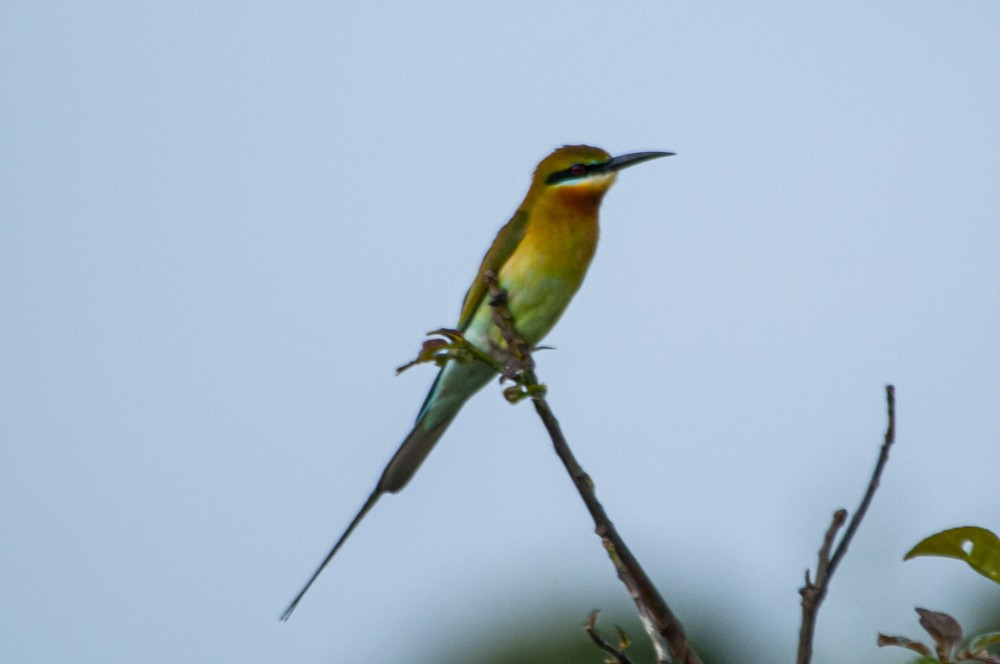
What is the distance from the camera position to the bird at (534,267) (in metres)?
3.23

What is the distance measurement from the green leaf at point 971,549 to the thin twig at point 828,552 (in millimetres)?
110

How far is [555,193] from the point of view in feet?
11.2

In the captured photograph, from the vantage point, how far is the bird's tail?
10.3ft

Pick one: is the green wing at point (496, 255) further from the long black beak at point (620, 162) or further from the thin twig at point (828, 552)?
the thin twig at point (828, 552)

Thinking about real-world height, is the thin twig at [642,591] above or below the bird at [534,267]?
below

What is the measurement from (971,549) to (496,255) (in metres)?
2.03

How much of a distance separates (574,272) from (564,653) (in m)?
3.94

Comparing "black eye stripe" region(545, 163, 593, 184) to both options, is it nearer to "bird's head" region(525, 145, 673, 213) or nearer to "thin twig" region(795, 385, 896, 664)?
"bird's head" region(525, 145, 673, 213)

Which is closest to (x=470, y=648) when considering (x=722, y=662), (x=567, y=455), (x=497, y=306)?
(x=722, y=662)

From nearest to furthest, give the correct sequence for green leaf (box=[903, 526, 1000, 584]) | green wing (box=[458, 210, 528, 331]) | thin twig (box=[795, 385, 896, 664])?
thin twig (box=[795, 385, 896, 664]) → green leaf (box=[903, 526, 1000, 584]) → green wing (box=[458, 210, 528, 331])

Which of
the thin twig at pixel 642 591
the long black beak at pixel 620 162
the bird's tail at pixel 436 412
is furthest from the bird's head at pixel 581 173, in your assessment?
the thin twig at pixel 642 591

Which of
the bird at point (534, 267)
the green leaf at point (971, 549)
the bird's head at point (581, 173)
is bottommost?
the green leaf at point (971, 549)

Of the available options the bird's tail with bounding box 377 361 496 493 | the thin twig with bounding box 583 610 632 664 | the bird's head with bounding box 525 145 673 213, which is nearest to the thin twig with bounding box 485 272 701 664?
the thin twig with bounding box 583 610 632 664

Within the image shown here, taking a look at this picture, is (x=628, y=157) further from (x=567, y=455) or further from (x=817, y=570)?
(x=817, y=570)
